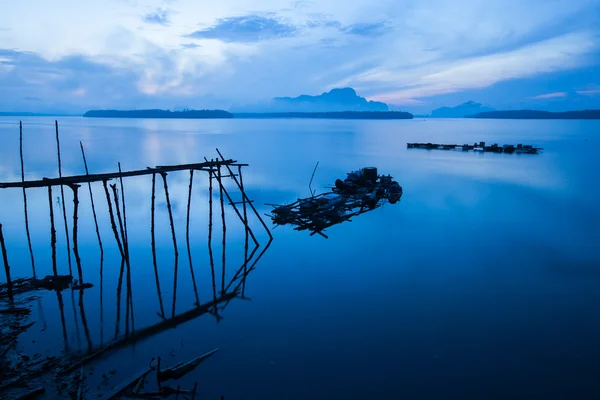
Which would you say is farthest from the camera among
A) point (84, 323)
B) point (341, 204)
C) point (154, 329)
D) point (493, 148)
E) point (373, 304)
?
point (493, 148)

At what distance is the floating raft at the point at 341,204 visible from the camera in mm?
18125

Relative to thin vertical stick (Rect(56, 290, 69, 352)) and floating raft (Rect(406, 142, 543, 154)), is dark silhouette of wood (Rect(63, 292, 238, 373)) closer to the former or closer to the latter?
thin vertical stick (Rect(56, 290, 69, 352))

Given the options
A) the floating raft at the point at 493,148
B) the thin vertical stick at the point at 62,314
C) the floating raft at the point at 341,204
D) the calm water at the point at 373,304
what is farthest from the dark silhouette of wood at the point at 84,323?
the floating raft at the point at 493,148

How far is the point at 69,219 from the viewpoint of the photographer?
58.7ft

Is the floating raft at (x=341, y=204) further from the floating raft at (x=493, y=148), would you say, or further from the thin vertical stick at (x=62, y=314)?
the floating raft at (x=493, y=148)

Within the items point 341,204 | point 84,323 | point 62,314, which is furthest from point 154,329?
point 341,204

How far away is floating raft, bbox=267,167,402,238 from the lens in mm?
18125

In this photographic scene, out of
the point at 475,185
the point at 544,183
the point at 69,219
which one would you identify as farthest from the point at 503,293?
the point at 544,183

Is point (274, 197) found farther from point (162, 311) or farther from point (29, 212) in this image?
point (162, 311)

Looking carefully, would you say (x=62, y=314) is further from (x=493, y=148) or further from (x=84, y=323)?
(x=493, y=148)

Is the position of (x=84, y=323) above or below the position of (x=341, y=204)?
below

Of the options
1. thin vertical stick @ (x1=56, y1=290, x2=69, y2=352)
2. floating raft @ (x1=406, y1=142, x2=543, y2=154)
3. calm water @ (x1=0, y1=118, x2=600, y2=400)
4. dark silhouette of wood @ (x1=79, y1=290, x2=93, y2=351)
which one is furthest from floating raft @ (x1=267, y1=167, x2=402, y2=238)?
floating raft @ (x1=406, y1=142, x2=543, y2=154)

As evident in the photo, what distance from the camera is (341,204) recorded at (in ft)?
67.2

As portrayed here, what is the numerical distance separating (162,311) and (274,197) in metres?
15.5
